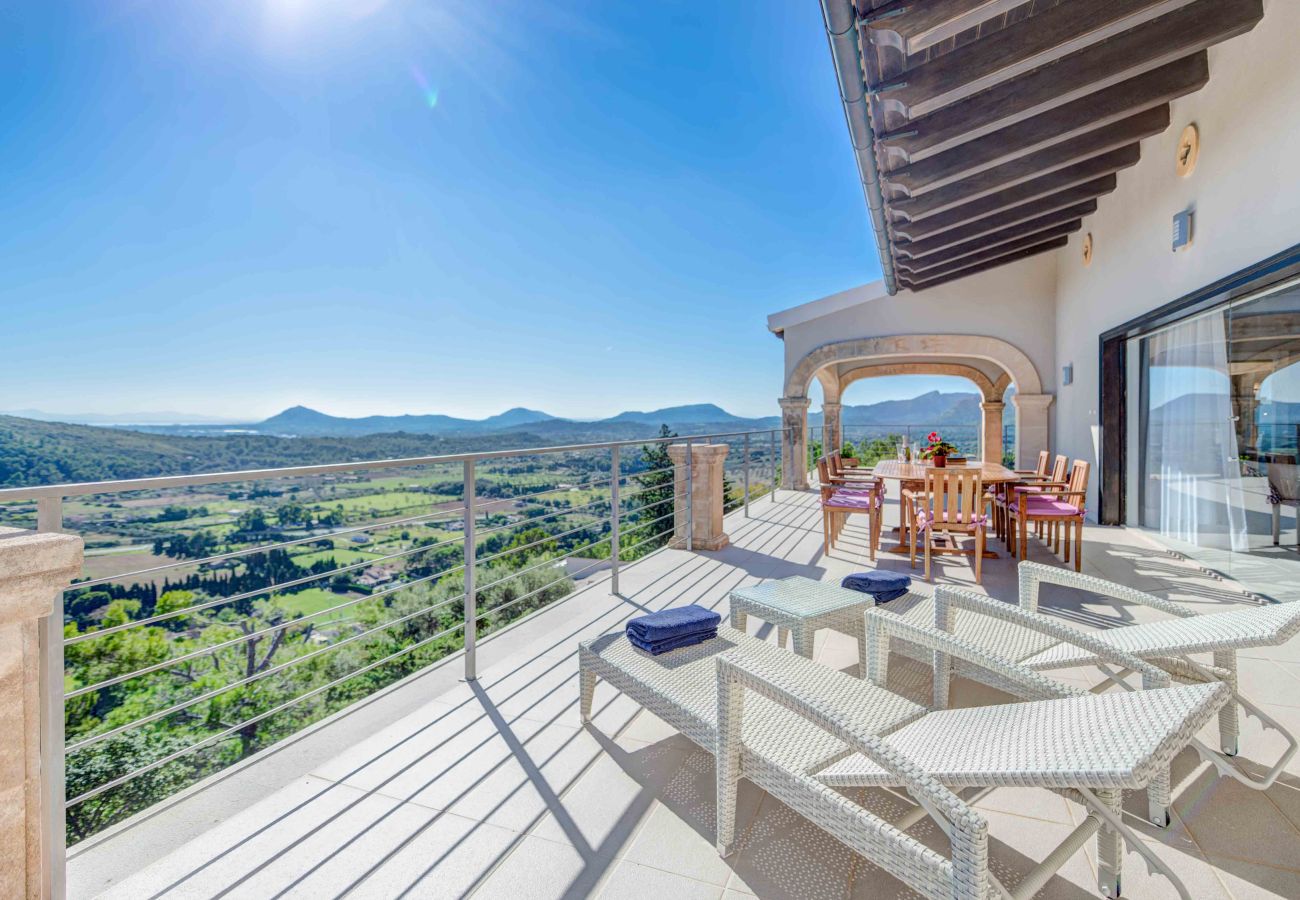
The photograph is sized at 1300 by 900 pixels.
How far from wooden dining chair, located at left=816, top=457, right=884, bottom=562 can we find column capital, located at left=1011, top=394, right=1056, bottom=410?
378cm

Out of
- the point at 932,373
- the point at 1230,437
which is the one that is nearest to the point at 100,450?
the point at 1230,437

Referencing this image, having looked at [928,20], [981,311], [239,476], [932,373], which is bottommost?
[239,476]

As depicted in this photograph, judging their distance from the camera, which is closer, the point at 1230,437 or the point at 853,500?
the point at 1230,437

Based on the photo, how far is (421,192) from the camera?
20562mm

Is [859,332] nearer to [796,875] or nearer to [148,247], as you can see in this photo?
[796,875]

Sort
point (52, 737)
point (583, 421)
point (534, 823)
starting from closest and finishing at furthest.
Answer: point (52, 737), point (534, 823), point (583, 421)

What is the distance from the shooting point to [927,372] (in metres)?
14.8

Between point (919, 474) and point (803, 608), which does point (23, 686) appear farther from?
point (919, 474)

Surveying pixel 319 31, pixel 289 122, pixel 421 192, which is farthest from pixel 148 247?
pixel 319 31

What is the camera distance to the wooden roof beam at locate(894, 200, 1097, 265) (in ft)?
22.9

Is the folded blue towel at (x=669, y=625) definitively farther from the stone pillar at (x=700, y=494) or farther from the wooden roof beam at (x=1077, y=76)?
the wooden roof beam at (x=1077, y=76)

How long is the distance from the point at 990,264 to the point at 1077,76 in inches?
202

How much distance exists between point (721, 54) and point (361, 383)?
1487 inches

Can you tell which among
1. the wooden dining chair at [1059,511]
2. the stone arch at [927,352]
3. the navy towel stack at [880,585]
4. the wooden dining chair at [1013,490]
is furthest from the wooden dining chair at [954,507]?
the stone arch at [927,352]
